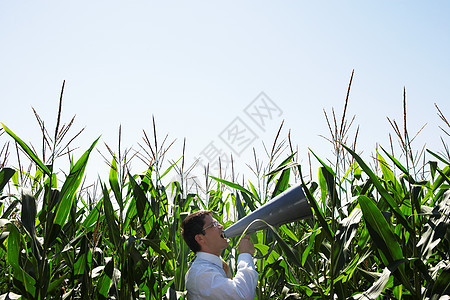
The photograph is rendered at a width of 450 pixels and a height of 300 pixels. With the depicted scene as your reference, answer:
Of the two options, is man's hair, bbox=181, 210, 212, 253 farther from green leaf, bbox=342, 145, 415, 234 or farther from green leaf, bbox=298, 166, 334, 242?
green leaf, bbox=342, 145, 415, 234

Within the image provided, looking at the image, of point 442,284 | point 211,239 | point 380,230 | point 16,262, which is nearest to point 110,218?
point 16,262

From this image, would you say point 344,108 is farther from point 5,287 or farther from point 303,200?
point 5,287

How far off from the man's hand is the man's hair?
25 cm

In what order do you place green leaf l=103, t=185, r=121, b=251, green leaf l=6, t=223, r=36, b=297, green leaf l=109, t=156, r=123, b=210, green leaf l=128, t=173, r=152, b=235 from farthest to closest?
green leaf l=128, t=173, r=152, b=235
green leaf l=109, t=156, r=123, b=210
green leaf l=103, t=185, r=121, b=251
green leaf l=6, t=223, r=36, b=297

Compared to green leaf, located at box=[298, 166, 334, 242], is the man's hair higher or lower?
higher

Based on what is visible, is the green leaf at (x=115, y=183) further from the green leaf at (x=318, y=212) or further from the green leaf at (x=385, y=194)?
the green leaf at (x=385, y=194)

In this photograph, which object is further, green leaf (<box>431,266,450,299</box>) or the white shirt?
the white shirt

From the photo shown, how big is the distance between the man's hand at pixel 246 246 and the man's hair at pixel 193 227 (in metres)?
0.25

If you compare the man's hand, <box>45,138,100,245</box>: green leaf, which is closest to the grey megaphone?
the man's hand

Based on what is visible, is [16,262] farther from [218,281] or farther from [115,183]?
[218,281]

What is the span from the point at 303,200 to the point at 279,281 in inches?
32.0

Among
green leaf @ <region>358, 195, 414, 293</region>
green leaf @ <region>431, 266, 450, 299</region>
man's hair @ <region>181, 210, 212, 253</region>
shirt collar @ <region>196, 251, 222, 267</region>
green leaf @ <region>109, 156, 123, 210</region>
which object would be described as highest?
green leaf @ <region>109, 156, 123, 210</region>

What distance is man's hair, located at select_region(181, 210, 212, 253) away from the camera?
229 centimetres

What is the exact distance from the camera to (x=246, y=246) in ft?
7.06
